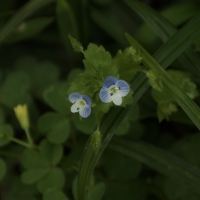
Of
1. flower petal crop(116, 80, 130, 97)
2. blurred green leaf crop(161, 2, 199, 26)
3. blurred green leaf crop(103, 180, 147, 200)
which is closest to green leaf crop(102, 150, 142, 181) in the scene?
blurred green leaf crop(103, 180, 147, 200)

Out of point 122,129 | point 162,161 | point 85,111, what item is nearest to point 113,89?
point 85,111

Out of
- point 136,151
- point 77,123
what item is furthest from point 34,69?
point 136,151

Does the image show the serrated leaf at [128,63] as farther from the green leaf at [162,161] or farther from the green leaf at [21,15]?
the green leaf at [21,15]

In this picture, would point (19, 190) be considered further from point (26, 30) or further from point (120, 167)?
point (26, 30)

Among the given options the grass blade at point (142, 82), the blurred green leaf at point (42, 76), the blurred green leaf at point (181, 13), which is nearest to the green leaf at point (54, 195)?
the grass blade at point (142, 82)

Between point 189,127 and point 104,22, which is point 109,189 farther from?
point 104,22

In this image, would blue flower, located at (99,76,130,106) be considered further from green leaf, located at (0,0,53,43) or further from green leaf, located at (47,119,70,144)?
green leaf, located at (0,0,53,43)

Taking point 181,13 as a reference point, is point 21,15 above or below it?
below
